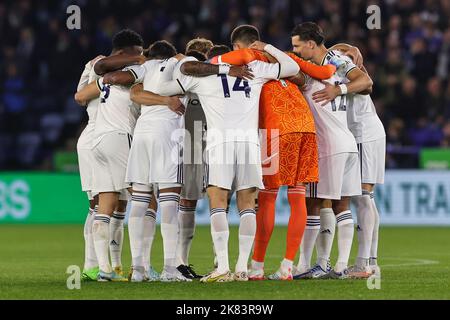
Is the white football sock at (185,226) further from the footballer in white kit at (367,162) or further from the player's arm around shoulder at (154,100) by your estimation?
the footballer in white kit at (367,162)

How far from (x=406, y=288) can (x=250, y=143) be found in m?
1.91

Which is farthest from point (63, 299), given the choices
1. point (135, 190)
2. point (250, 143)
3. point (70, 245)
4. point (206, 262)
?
point (70, 245)

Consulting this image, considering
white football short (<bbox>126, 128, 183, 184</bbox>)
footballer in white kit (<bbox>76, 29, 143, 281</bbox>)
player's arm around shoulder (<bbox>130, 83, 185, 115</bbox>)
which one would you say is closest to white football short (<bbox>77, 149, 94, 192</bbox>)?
footballer in white kit (<bbox>76, 29, 143, 281</bbox>)

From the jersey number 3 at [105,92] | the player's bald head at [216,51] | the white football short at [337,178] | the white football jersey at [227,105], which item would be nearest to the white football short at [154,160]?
the white football jersey at [227,105]

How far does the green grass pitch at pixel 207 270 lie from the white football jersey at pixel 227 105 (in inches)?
53.4

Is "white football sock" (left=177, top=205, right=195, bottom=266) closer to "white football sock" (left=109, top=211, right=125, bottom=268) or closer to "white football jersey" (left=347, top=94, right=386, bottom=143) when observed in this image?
"white football sock" (left=109, top=211, right=125, bottom=268)

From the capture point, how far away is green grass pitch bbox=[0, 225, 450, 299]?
28.4 ft

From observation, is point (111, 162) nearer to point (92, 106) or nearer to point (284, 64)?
point (92, 106)

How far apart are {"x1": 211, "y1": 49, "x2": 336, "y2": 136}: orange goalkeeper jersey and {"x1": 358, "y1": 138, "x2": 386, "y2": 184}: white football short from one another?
843 mm

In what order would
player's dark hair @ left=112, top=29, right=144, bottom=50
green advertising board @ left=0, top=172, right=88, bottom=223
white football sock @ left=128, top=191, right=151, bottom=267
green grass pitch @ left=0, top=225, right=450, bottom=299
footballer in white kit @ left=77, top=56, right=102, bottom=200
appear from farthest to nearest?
green advertising board @ left=0, top=172, right=88, bottom=223
footballer in white kit @ left=77, top=56, right=102, bottom=200
player's dark hair @ left=112, top=29, right=144, bottom=50
white football sock @ left=128, top=191, right=151, bottom=267
green grass pitch @ left=0, top=225, right=450, bottom=299

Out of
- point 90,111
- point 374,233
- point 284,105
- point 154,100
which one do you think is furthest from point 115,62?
point 374,233

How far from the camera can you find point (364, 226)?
10.5 meters

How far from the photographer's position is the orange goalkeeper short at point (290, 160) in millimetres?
9945
